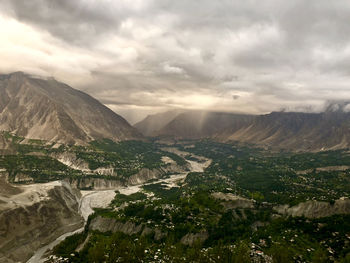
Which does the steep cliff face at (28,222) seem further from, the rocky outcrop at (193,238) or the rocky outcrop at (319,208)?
the rocky outcrop at (319,208)

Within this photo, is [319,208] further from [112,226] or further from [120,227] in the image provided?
[112,226]

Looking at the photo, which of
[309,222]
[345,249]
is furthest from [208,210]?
[345,249]

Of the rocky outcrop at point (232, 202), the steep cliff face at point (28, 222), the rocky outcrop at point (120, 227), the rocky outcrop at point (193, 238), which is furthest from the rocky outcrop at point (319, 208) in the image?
the steep cliff face at point (28, 222)

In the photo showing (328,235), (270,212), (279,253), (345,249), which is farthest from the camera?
(270,212)

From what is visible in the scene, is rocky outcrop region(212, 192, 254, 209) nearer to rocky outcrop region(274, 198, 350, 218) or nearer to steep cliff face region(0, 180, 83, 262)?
rocky outcrop region(274, 198, 350, 218)

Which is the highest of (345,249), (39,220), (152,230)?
(345,249)

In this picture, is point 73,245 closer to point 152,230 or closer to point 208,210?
point 152,230

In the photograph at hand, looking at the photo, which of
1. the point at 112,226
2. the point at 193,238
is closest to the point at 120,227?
the point at 112,226

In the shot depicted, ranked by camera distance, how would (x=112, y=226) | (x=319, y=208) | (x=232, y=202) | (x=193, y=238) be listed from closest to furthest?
(x=193, y=238), (x=112, y=226), (x=319, y=208), (x=232, y=202)
